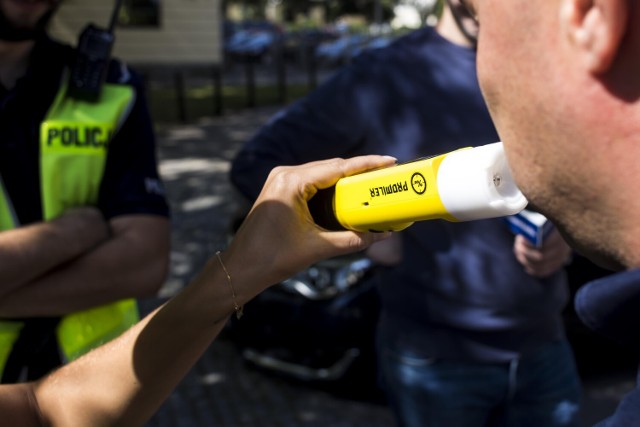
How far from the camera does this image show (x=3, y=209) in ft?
6.52

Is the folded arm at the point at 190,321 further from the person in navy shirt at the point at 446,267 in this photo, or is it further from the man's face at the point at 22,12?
the man's face at the point at 22,12

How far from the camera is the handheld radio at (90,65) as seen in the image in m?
2.09

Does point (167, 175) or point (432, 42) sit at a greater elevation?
point (432, 42)

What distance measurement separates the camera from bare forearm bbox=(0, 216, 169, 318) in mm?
1950

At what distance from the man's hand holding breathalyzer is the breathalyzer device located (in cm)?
105

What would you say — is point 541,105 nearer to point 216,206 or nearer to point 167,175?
point 216,206

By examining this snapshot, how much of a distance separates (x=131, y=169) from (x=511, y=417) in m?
1.24

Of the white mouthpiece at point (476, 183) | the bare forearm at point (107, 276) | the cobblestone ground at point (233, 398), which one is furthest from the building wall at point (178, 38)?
the white mouthpiece at point (476, 183)

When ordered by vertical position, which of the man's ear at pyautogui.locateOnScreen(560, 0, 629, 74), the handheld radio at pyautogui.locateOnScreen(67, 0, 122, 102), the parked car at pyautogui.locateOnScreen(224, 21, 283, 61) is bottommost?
the parked car at pyautogui.locateOnScreen(224, 21, 283, 61)

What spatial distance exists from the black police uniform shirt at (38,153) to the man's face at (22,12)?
0.06 meters

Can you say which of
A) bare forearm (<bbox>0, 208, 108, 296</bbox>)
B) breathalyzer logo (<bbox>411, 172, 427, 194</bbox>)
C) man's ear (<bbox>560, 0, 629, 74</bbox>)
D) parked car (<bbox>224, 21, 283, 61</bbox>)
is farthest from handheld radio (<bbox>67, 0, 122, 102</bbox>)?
parked car (<bbox>224, 21, 283, 61</bbox>)

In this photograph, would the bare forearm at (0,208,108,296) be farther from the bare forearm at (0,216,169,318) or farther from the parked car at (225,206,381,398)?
the parked car at (225,206,381,398)

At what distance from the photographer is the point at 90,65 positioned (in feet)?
6.94

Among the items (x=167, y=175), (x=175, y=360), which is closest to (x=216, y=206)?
(x=167, y=175)
